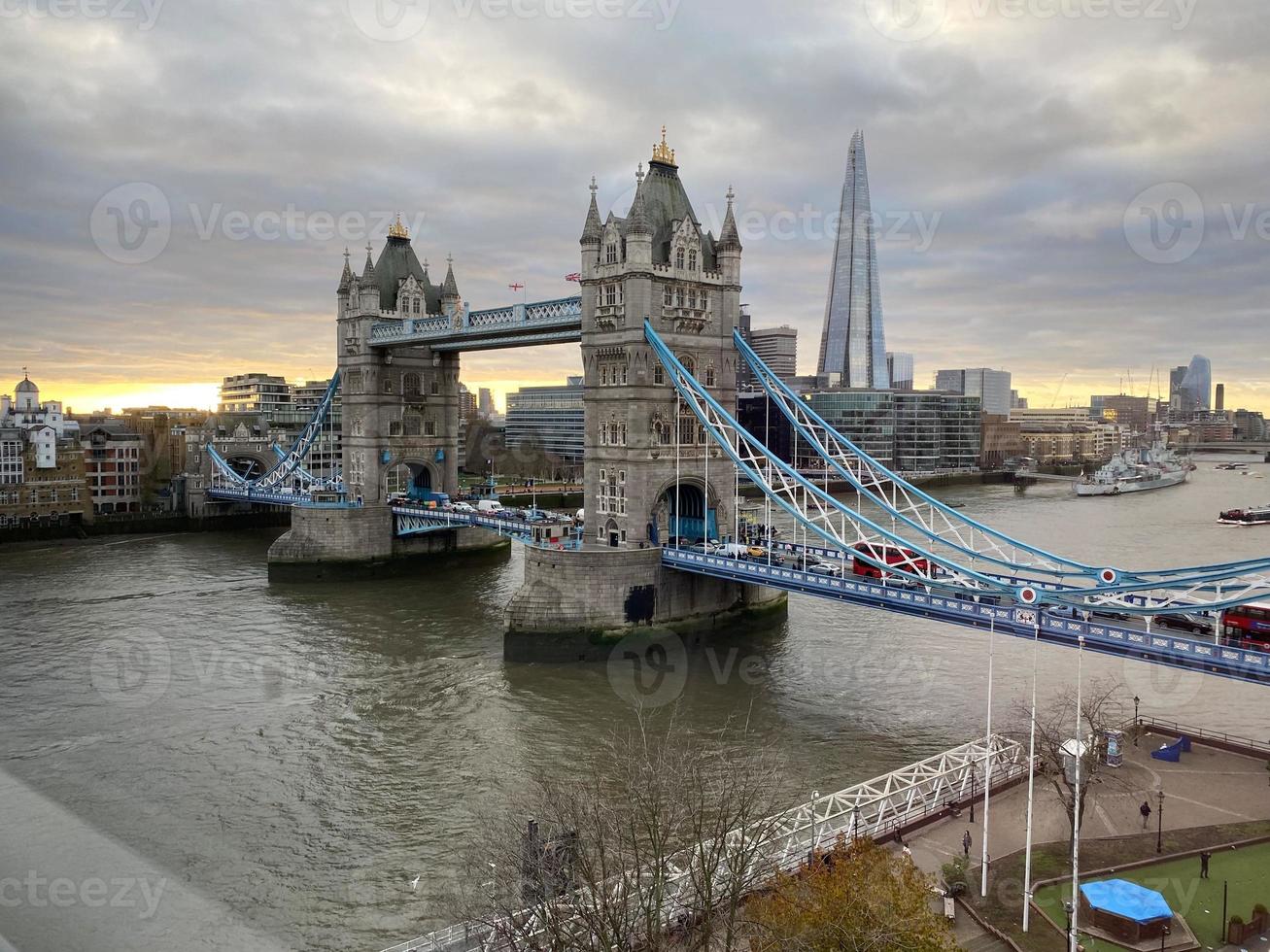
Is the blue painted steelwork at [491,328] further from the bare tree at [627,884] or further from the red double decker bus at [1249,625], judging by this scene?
the bare tree at [627,884]

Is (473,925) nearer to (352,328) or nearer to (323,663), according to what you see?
(323,663)

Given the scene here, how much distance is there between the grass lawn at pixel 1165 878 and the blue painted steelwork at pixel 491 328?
111 feet

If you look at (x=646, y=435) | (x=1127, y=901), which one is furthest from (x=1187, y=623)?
(x=646, y=435)

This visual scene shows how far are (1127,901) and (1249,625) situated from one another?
15188 mm

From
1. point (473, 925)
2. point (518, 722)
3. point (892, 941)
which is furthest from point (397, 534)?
point (892, 941)

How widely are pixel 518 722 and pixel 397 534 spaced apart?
31.9 meters

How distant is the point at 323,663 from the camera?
41438 millimetres

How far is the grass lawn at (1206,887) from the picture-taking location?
1775 cm

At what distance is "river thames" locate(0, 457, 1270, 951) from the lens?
22734 millimetres

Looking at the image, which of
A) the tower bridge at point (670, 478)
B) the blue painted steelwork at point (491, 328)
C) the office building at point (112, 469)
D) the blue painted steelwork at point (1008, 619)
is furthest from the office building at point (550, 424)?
the blue painted steelwork at point (1008, 619)

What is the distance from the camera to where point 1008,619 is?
96.6ft

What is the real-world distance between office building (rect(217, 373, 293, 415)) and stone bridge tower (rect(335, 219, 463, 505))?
78386 millimetres

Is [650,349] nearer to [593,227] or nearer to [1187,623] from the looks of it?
[593,227]

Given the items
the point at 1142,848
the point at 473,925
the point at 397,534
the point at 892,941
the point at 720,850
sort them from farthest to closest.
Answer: the point at 397,534 → the point at 1142,848 → the point at 473,925 → the point at 720,850 → the point at 892,941
